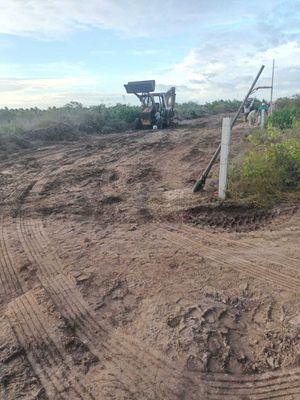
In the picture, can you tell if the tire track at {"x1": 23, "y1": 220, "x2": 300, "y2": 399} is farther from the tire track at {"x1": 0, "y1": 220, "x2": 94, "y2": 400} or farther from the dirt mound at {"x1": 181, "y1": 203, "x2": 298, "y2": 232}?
the dirt mound at {"x1": 181, "y1": 203, "x2": 298, "y2": 232}

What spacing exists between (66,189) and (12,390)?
619 cm

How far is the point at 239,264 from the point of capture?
5.11 meters

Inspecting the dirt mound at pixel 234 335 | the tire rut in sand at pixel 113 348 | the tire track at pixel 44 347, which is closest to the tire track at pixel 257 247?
the dirt mound at pixel 234 335

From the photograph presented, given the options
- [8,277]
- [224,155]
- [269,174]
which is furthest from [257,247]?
[8,277]

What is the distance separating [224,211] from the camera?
712 centimetres

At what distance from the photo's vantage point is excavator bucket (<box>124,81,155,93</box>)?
22516 millimetres

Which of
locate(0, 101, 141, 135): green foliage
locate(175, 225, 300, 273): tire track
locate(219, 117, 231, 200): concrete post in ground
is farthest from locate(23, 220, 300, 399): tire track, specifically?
locate(0, 101, 141, 135): green foliage

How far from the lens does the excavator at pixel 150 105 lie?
→ 2267 centimetres

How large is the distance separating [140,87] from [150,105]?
1323 millimetres

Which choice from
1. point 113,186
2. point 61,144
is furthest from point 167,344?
point 61,144

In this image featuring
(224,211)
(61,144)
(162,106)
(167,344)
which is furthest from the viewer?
(162,106)

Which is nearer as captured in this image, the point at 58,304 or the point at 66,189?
the point at 58,304

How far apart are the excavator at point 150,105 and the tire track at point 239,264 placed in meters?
17.8

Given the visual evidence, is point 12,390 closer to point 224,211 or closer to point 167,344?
point 167,344
